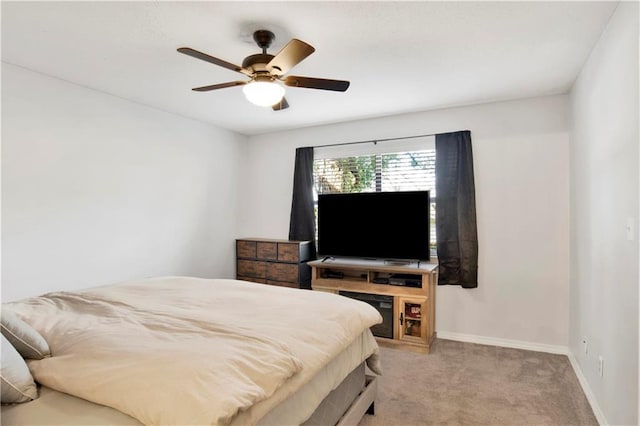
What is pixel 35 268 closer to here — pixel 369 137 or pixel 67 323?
pixel 67 323

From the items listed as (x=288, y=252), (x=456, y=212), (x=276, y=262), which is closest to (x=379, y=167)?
(x=456, y=212)

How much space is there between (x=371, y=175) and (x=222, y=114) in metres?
1.90

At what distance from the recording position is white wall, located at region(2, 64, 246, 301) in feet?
9.59

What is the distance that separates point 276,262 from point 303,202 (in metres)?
0.84

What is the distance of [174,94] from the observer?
3.59 metres

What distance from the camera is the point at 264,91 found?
2.35 metres

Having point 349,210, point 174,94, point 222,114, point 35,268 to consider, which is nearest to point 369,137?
point 349,210

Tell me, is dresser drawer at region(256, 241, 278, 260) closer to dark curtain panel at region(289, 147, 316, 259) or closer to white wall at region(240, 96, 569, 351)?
dark curtain panel at region(289, 147, 316, 259)

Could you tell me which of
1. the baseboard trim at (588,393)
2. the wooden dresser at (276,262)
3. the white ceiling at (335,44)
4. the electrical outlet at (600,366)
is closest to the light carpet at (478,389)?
the baseboard trim at (588,393)

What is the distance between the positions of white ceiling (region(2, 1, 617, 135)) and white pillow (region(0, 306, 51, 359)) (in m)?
1.72

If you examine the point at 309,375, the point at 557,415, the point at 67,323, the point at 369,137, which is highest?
the point at 369,137

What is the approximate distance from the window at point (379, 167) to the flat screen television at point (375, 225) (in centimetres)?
35

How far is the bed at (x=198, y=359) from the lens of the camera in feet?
3.90

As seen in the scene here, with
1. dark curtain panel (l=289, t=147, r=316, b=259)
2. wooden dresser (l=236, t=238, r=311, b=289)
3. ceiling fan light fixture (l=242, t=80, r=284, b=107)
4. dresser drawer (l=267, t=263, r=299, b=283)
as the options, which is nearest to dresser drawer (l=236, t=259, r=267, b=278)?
wooden dresser (l=236, t=238, r=311, b=289)
